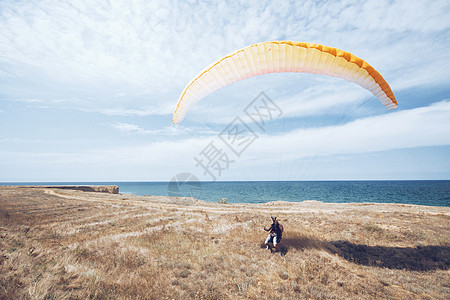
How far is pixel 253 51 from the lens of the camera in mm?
7863

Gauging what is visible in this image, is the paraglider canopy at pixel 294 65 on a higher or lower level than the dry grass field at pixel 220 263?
higher

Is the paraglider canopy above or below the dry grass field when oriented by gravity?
above

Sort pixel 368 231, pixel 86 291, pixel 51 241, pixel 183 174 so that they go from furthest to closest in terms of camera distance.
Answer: pixel 183 174 < pixel 368 231 < pixel 51 241 < pixel 86 291

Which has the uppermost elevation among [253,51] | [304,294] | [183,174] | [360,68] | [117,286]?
[253,51]

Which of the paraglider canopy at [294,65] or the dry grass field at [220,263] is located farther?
the paraglider canopy at [294,65]

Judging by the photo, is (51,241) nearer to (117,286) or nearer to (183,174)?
(117,286)

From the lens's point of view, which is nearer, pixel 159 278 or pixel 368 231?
pixel 159 278

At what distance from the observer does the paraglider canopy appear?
761 centimetres

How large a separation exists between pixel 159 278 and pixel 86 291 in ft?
6.21

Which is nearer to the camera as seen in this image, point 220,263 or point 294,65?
point 220,263

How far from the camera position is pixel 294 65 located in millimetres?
8367

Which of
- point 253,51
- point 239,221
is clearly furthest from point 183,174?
point 253,51

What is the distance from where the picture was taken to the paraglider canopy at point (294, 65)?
761 cm

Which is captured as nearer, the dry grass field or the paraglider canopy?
the dry grass field
